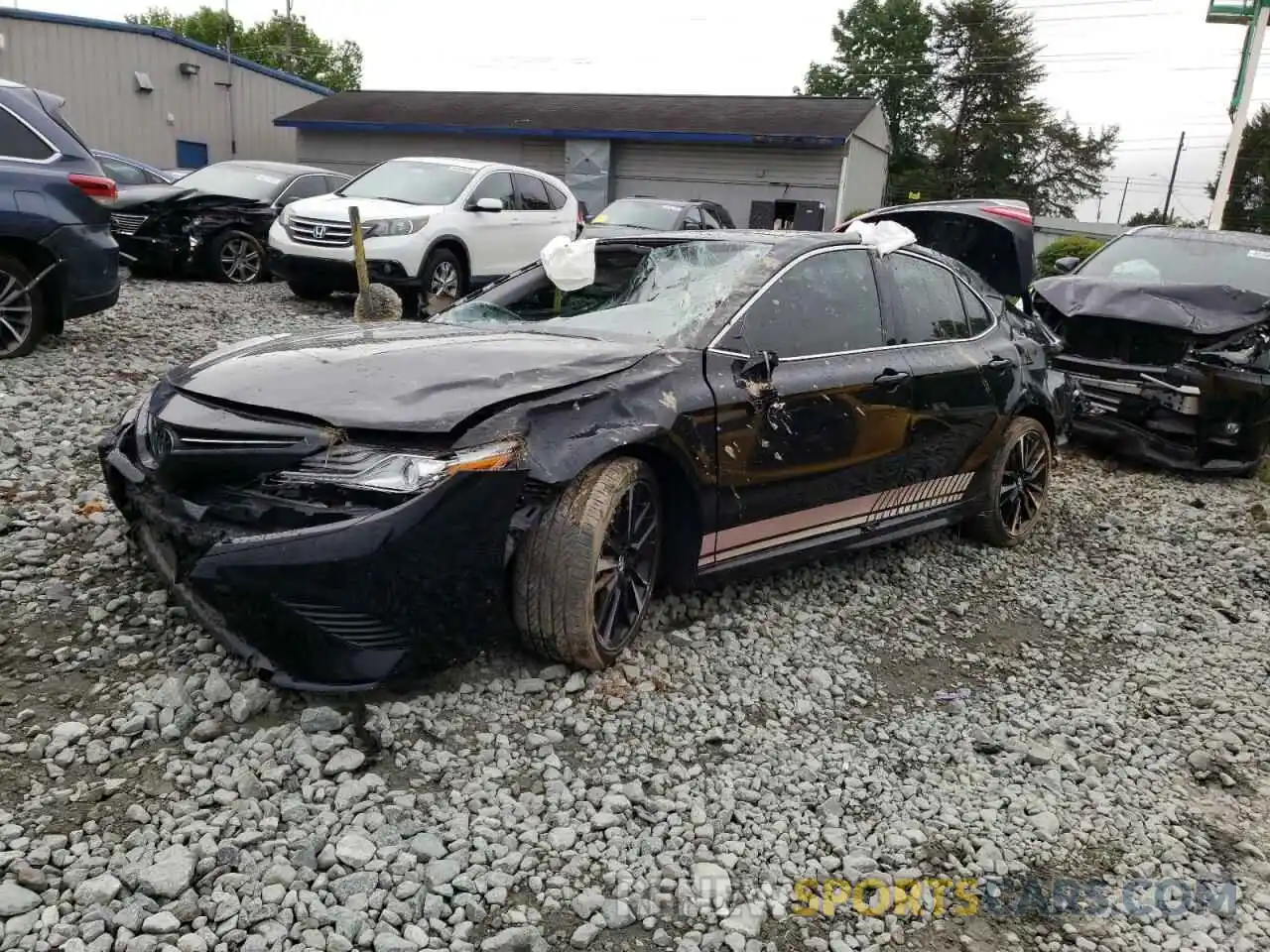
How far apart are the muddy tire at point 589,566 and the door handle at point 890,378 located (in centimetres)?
131

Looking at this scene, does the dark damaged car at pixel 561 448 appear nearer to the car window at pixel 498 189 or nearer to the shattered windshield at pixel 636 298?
the shattered windshield at pixel 636 298

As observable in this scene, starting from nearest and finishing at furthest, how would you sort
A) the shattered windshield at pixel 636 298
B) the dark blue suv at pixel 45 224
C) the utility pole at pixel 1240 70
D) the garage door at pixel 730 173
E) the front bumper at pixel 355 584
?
the front bumper at pixel 355 584
the shattered windshield at pixel 636 298
the dark blue suv at pixel 45 224
the utility pole at pixel 1240 70
the garage door at pixel 730 173

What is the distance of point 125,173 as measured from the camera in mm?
11742

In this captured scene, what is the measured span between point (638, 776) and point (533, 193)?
32.1 ft

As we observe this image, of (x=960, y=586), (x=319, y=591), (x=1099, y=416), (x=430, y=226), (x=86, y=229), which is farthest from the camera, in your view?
(x=430, y=226)

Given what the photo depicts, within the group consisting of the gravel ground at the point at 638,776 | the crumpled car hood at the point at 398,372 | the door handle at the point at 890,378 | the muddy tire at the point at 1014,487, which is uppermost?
the crumpled car hood at the point at 398,372

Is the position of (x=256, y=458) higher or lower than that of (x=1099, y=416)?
higher

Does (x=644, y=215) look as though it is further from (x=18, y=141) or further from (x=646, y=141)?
(x=646, y=141)

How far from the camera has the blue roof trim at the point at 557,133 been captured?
81.0 feet

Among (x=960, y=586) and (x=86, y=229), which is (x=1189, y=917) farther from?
(x=86, y=229)

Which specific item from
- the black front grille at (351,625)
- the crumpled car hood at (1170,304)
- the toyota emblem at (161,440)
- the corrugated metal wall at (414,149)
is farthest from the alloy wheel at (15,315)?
the corrugated metal wall at (414,149)

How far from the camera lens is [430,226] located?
9.98 metres

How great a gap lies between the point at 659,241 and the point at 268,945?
318 centimetres

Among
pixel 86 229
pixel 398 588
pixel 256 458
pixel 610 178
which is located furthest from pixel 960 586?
pixel 610 178
